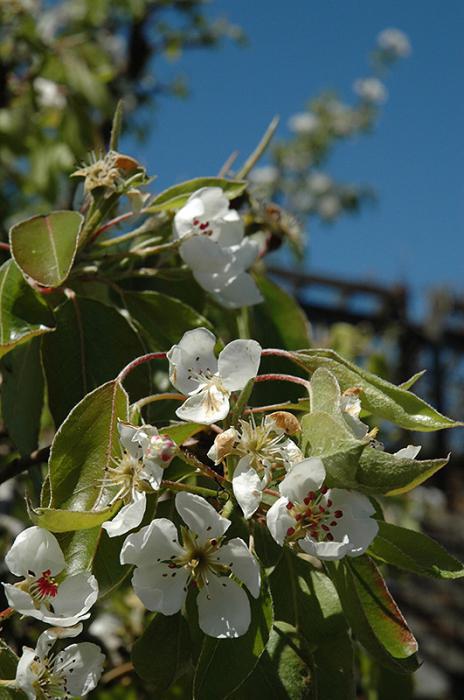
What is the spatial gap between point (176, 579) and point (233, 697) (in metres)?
0.14

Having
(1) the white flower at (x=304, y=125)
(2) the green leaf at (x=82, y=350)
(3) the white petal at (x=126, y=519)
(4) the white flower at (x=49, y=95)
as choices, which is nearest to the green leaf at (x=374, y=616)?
(3) the white petal at (x=126, y=519)

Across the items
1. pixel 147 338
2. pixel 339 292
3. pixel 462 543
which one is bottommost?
pixel 462 543

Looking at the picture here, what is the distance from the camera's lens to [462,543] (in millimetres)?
6488

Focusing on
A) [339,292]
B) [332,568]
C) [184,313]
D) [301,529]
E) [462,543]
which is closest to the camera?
[301,529]

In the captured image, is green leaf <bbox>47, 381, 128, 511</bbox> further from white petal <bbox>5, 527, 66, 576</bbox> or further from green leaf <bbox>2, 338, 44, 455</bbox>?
Answer: green leaf <bbox>2, 338, 44, 455</bbox>

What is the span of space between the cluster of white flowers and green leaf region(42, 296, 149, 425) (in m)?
0.11

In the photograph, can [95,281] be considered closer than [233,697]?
No

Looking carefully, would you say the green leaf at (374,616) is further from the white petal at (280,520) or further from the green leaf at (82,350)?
the green leaf at (82,350)

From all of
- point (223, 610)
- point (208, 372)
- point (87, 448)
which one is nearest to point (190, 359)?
point (208, 372)

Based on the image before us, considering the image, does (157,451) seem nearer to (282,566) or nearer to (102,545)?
(102,545)

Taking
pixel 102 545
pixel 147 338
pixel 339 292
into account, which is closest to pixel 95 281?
pixel 147 338

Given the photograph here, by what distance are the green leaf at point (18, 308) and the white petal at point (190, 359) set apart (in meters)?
0.19

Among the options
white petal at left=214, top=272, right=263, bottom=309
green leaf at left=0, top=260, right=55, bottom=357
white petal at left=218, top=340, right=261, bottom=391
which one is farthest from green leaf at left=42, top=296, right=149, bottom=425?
white petal at left=218, top=340, right=261, bottom=391

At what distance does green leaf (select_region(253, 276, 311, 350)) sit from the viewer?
1.28 metres
